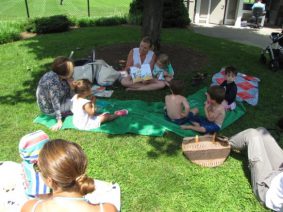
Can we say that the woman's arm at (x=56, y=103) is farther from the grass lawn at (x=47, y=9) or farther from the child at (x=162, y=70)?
the grass lawn at (x=47, y=9)

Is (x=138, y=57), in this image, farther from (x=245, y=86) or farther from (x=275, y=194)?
(x=275, y=194)

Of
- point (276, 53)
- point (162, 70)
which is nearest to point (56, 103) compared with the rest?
point (162, 70)

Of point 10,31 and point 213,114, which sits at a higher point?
point 10,31

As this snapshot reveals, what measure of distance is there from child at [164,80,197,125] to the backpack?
83.2 inches

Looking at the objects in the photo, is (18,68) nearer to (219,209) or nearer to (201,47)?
(201,47)

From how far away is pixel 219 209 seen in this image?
3785 mm

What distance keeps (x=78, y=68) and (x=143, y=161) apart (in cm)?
319

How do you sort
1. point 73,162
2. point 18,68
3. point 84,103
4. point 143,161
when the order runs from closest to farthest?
point 73,162 < point 143,161 < point 84,103 < point 18,68

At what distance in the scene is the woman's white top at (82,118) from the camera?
5121 mm

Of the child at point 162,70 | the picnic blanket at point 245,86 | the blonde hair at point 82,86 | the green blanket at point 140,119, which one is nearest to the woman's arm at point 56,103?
the green blanket at point 140,119

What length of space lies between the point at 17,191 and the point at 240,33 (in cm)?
1290

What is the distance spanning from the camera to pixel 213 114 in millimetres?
5184

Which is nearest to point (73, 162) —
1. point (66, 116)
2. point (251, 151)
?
point (251, 151)

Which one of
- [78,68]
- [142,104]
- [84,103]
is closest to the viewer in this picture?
[84,103]
